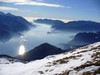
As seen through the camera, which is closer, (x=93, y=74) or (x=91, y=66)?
(x=93, y=74)

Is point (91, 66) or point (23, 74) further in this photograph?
point (23, 74)

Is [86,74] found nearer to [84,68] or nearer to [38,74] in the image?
[84,68]

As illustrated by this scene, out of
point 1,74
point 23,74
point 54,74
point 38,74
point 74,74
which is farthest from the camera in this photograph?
point 1,74

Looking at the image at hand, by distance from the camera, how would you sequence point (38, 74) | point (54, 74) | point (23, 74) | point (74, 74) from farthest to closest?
point (23, 74), point (38, 74), point (54, 74), point (74, 74)

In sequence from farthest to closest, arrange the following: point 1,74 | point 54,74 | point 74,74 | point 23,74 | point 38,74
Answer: point 1,74, point 23,74, point 38,74, point 54,74, point 74,74

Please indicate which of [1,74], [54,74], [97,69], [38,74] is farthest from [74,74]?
[1,74]

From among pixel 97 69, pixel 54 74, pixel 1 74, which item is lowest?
pixel 1 74

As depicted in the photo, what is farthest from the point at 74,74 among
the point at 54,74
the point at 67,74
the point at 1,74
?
the point at 1,74

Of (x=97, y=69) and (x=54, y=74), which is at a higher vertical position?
(x=97, y=69)

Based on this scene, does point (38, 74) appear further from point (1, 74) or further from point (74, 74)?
point (1, 74)
